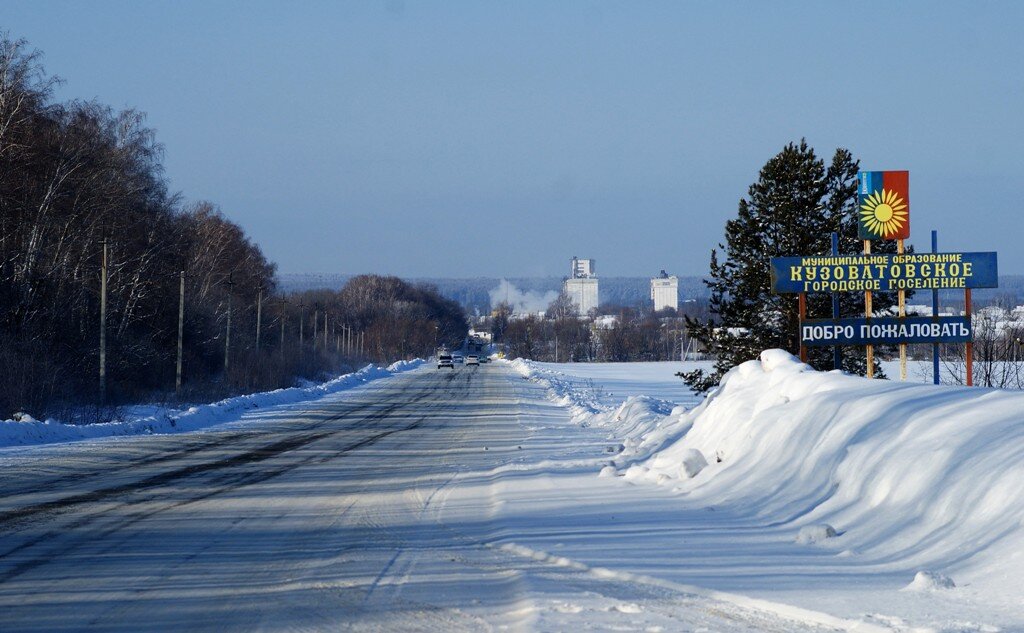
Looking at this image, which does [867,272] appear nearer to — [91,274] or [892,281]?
[892,281]

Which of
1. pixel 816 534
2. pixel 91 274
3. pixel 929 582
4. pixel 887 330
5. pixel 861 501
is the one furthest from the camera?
pixel 91 274

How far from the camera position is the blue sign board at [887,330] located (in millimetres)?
19188

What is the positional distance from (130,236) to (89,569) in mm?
45479

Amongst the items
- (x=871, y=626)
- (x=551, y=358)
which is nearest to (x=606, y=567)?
(x=871, y=626)

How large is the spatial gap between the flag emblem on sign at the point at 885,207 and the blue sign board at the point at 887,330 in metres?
1.83

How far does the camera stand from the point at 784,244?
95.9 ft

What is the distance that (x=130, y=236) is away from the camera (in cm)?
5056

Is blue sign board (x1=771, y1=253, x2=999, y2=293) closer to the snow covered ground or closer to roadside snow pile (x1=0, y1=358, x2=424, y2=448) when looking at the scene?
the snow covered ground

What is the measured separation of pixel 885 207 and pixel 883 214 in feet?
0.46

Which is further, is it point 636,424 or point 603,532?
point 636,424

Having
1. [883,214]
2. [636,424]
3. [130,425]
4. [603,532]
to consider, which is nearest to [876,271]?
[883,214]

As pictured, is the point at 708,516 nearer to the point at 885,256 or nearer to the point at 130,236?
the point at 885,256

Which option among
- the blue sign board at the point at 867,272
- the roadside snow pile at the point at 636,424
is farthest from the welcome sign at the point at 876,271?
the roadside snow pile at the point at 636,424

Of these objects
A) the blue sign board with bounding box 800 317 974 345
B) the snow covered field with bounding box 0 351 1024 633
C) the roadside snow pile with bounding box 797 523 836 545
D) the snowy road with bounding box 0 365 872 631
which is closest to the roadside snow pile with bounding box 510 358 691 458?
the snow covered field with bounding box 0 351 1024 633
